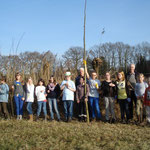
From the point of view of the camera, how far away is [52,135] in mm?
4402

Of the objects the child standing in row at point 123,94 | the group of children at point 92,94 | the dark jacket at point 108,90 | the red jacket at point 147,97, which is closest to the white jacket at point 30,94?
the group of children at point 92,94

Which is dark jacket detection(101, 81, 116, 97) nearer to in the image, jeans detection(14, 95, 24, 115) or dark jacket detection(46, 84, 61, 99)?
dark jacket detection(46, 84, 61, 99)

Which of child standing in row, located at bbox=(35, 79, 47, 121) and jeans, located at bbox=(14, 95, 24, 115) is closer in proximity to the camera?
child standing in row, located at bbox=(35, 79, 47, 121)

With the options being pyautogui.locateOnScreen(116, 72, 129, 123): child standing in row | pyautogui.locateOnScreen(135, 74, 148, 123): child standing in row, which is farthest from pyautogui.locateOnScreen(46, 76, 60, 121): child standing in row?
pyautogui.locateOnScreen(135, 74, 148, 123): child standing in row

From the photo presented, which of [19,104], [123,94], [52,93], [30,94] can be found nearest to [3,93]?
[19,104]

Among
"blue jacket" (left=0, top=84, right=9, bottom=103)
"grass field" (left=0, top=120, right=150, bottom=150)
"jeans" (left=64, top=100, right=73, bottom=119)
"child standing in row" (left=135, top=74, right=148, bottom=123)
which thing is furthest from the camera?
"blue jacket" (left=0, top=84, right=9, bottom=103)

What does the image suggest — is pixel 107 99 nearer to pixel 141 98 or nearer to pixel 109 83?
pixel 109 83

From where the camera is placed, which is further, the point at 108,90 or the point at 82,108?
the point at 82,108

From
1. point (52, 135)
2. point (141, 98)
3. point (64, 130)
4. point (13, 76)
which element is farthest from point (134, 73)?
point (13, 76)

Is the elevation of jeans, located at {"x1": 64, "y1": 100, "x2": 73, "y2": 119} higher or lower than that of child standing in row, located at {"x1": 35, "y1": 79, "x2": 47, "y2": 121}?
lower

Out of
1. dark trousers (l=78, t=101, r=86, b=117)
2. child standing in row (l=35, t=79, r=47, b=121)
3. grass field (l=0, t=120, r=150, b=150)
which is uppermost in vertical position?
child standing in row (l=35, t=79, r=47, b=121)

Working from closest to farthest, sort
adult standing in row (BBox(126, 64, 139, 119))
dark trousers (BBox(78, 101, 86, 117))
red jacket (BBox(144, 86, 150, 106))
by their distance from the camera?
red jacket (BBox(144, 86, 150, 106)) < adult standing in row (BBox(126, 64, 139, 119)) < dark trousers (BBox(78, 101, 86, 117))

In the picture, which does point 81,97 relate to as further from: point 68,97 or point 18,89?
point 18,89

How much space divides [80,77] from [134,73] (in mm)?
1860
